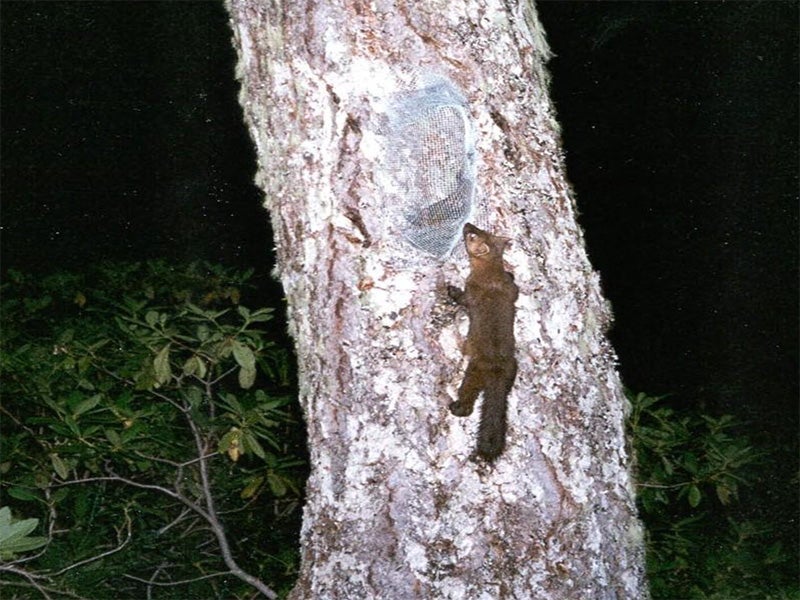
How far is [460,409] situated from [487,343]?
12 centimetres

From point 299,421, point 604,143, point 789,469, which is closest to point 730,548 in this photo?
point 299,421

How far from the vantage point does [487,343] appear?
1.43m

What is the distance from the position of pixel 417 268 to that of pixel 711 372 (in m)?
5.48

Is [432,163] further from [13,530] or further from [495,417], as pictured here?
[13,530]

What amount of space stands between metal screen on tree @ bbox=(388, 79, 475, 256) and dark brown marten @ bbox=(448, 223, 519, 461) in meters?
0.05

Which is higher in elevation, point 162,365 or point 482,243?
point 482,243

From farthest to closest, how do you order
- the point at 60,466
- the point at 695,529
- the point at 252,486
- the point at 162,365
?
1. the point at 695,529
2. the point at 252,486
3. the point at 162,365
4. the point at 60,466

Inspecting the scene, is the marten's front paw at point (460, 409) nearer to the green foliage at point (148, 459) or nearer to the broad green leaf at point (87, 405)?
the green foliage at point (148, 459)

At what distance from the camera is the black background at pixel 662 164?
5676mm

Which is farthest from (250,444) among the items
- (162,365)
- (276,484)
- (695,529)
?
(695,529)

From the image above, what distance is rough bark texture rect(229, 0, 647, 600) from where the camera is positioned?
4.67 ft

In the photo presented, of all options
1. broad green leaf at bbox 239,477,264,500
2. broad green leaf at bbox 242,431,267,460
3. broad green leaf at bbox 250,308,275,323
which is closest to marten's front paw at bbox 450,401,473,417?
broad green leaf at bbox 242,431,267,460

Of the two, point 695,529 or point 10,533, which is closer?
point 10,533

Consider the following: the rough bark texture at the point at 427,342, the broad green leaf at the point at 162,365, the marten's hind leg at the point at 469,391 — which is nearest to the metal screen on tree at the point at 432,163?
the rough bark texture at the point at 427,342
